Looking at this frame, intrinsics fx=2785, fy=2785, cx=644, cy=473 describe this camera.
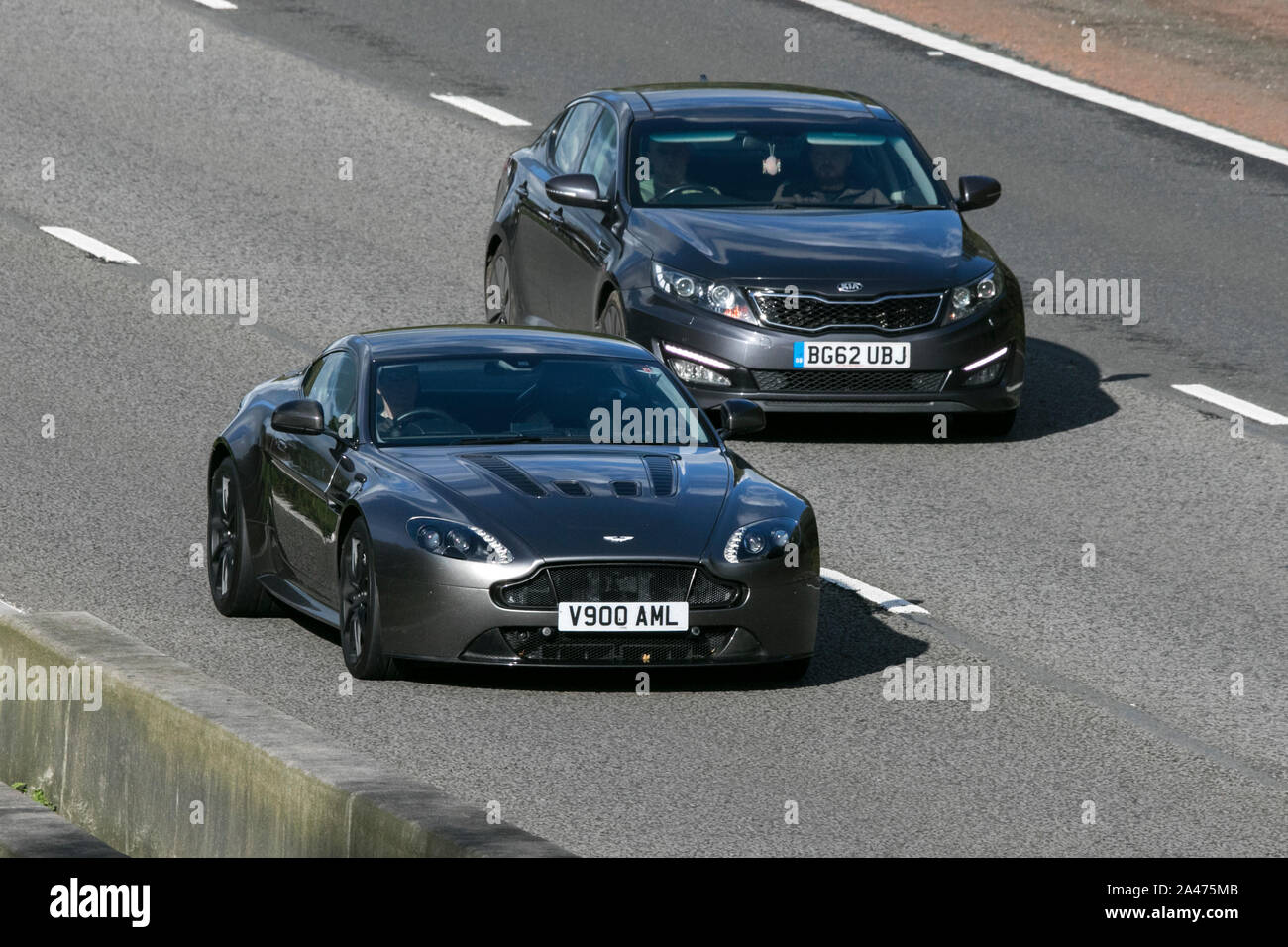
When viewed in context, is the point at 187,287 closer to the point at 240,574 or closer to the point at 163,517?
the point at 163,517

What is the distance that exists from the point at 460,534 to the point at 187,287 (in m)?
8.85

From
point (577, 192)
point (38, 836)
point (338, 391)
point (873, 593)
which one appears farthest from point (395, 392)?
point (38, 836)

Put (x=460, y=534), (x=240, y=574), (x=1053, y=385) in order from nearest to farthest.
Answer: (x=460, y=534) → (x=240, y=574) → (x=1053, y=385)

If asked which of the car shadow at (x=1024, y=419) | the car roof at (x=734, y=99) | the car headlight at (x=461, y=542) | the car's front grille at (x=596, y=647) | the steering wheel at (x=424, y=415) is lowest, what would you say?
the car shadow at (x=1024, y=419)

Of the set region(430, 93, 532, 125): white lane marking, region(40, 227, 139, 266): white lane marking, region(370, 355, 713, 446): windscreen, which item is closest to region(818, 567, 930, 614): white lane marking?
region(370, 355, 713, 446): windscreen

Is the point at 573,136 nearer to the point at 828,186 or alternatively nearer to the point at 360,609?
the point at 828,186

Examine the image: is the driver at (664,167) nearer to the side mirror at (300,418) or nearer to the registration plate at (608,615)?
the side mirror at (300,418)

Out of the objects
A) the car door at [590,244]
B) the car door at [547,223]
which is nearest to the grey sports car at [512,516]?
the car door at [590,244]

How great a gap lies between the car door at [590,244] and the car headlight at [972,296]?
199 cm

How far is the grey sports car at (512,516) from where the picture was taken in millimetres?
10680

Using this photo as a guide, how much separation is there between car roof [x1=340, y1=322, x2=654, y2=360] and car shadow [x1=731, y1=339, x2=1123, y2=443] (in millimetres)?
3403

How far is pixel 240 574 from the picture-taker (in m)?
12.3

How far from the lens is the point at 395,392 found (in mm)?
Answer: 12070
